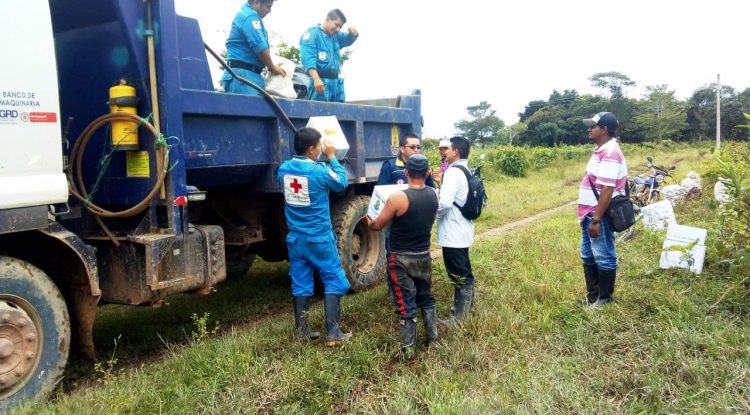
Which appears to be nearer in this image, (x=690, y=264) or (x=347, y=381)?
(x=347, y=381)

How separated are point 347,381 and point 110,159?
2178 millimetres

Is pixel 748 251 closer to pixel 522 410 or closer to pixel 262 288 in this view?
pixel 522 410

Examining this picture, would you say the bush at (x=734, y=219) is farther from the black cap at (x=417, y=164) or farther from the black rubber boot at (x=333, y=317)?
the black rubber boot at (x=333, y=317)

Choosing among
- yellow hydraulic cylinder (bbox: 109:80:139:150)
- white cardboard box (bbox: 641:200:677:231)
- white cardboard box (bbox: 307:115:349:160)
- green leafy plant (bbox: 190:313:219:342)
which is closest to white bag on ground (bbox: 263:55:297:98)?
white cardboard box (bbox: 307:115:349:160)

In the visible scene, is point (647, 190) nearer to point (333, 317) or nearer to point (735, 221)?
point (735, 221)

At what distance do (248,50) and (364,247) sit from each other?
231 centimetres

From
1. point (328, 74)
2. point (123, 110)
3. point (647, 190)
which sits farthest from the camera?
point (647, 190)

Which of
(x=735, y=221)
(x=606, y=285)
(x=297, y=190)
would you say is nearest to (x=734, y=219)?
(x=735, y=221)

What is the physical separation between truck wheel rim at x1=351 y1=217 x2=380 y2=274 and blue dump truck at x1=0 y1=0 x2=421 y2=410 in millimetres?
1324

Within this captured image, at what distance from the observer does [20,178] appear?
9.59 ft

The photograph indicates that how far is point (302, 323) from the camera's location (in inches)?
162

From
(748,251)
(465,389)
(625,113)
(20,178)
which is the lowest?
(465,389)

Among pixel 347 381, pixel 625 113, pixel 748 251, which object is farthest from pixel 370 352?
pixel 625 113

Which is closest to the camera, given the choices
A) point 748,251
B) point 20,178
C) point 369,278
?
point 20,178
